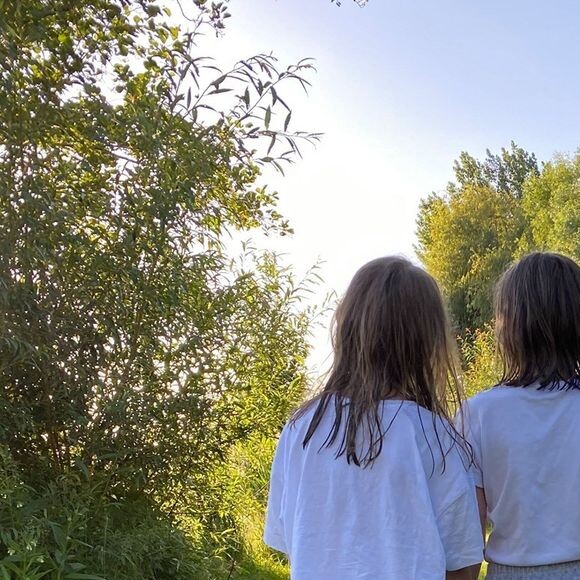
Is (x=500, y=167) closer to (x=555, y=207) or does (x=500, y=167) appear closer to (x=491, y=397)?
(x=555, y=207)

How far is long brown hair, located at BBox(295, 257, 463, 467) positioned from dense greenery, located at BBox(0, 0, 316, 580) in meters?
0.93

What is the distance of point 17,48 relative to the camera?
2.21 m

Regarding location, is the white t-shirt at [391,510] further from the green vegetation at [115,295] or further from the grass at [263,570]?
the grass at [263,570]

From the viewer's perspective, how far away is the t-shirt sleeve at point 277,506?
1.55m

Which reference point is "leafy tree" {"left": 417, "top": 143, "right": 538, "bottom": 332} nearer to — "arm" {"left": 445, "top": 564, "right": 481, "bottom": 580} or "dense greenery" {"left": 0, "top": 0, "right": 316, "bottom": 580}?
"dense greenery" {"left": 0, "top": 0, "right": 316, "bottom": 580}

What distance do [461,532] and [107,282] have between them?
1560 mm

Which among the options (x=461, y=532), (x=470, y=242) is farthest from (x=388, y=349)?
(x=470, y=242)

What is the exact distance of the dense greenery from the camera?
2.24 meters

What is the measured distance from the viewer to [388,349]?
150cm

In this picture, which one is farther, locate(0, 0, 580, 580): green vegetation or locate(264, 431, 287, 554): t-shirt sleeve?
locate(0, 0, 580, 580): green vegetation

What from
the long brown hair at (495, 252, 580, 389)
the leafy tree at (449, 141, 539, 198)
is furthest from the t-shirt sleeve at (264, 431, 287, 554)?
the leafy tree at (449, 141, 539, 198)

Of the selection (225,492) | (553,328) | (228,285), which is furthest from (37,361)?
(553,328)

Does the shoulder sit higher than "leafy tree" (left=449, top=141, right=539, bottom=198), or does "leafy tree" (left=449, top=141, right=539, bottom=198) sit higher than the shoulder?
"leafy tree" (left=449, top=141, right=539, bottom=198)

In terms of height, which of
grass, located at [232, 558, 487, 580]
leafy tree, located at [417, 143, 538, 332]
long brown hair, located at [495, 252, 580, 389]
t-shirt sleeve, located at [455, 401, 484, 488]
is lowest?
grass, located at [232, 558, 487, 580]
